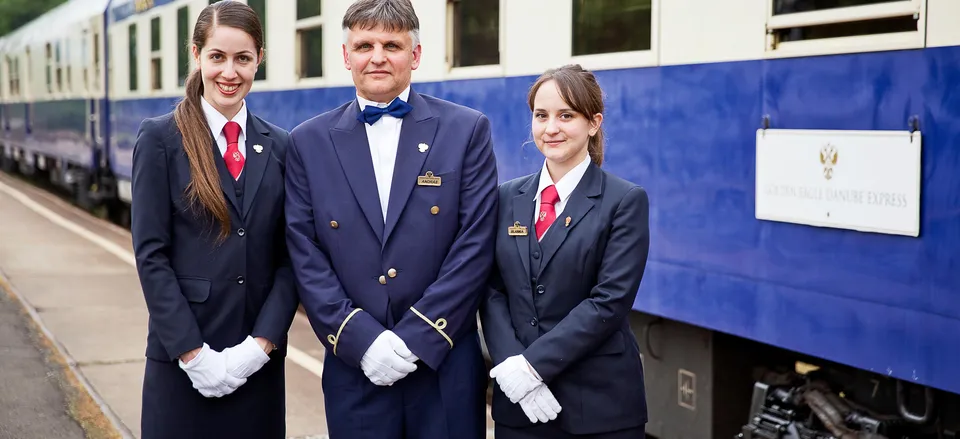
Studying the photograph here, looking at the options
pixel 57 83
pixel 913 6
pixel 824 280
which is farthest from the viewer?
pixel 57 83

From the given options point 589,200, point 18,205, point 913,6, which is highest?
point 913,6

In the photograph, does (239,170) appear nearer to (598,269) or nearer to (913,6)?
(598,269)

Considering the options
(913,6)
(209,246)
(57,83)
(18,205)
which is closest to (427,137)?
(209,246)

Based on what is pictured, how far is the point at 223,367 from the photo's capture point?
320 centimetres

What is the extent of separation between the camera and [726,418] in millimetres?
5410

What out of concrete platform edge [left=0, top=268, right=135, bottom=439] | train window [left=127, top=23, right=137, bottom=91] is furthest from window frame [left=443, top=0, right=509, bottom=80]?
train window [left=127, top=23, right=137, bottom=91]

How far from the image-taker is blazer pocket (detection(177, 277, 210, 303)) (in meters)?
3.27

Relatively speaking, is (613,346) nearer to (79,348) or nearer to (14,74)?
(79,348)

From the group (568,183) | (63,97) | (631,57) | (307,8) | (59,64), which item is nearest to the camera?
(568,183)

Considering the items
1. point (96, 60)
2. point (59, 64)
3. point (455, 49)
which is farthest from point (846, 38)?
point (59, 64)

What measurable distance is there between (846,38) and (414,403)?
2.04m

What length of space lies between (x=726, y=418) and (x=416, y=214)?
2743mm

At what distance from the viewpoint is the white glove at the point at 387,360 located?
2.99m

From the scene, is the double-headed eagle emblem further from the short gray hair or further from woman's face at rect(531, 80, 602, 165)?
the short gray hair
